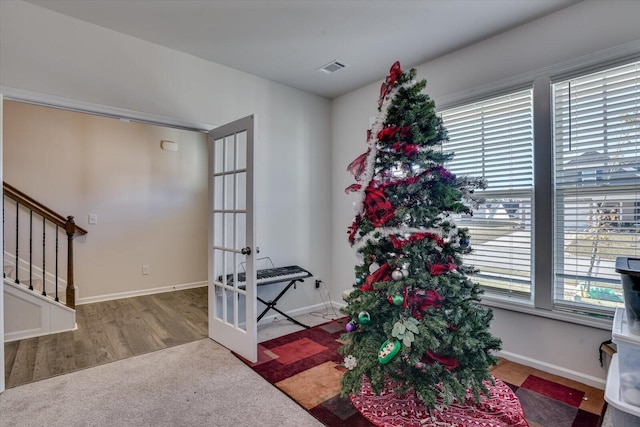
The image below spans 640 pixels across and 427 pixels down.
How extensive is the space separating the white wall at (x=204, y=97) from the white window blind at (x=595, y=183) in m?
2.35

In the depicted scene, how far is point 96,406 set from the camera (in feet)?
6.44

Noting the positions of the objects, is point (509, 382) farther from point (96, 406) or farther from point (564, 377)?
point (96, 406)

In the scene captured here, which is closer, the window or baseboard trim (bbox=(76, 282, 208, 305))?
the window

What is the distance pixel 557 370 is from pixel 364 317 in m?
1.63

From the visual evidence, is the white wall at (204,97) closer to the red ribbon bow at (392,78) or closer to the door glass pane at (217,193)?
the door glass pane at (217,193)

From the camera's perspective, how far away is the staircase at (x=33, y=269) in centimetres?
301

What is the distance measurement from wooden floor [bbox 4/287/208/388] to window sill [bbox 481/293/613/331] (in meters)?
2.62

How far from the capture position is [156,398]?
204 cm

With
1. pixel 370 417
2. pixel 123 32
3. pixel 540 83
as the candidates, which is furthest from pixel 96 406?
pixel 540 83

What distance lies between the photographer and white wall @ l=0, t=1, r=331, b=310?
87.4 inches

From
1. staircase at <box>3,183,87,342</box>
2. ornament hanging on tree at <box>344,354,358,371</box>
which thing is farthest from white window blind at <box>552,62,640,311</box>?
staircase at <box>3,183,87,342</box>

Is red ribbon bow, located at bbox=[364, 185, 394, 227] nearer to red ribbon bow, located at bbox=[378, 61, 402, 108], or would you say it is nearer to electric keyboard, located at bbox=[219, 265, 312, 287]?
red ribbon bow, located at bbox=[378, 61, 402, 108]

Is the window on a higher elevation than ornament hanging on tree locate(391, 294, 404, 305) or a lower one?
higher

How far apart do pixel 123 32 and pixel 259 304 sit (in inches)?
107
